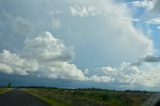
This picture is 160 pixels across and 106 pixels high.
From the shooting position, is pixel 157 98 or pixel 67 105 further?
pixel 67 105

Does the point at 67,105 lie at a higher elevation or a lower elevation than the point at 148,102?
higher

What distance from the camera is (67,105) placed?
125 feet

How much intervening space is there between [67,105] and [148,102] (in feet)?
113

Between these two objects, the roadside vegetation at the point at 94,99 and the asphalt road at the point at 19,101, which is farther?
the roadside vegetation at the point at 94,99

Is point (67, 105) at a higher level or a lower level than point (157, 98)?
higher

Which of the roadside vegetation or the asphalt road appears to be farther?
the roadside vegetation

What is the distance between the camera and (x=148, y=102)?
13.2ft

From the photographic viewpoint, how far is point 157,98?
3.92m

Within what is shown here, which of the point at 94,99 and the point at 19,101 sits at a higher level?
the point at 94,99

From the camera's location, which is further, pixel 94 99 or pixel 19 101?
pixel 94 99

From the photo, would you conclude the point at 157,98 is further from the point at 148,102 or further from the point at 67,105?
the point at 67,105

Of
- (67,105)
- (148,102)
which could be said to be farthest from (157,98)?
(67,105)

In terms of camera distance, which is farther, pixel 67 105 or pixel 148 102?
pixel 67 105
